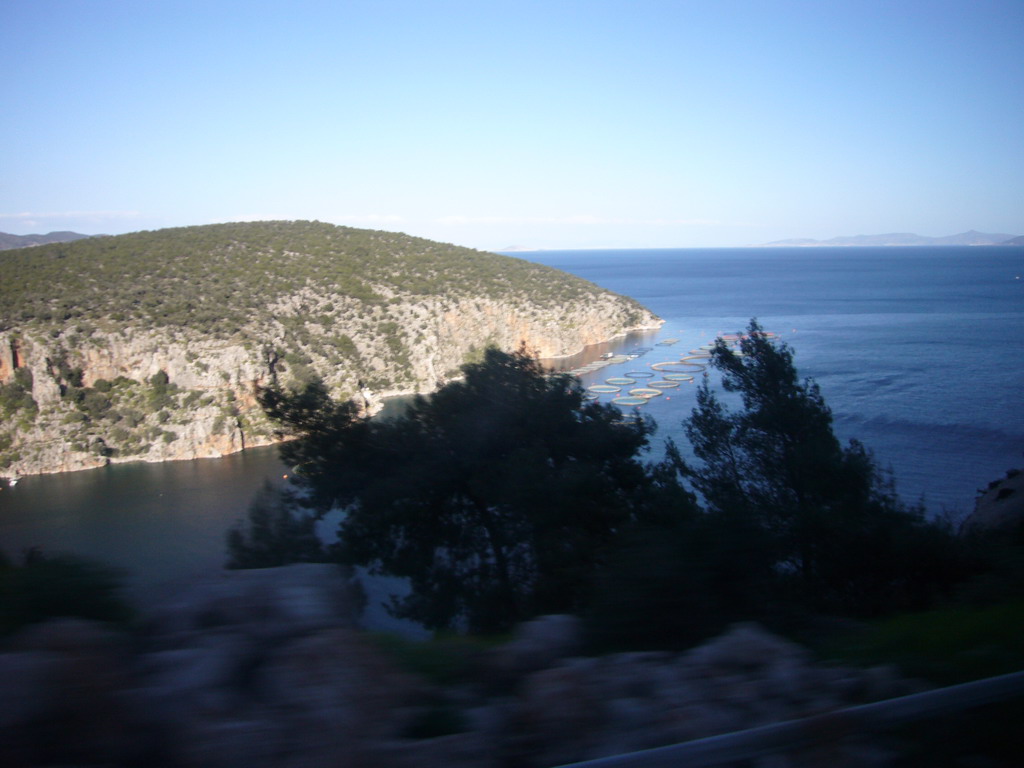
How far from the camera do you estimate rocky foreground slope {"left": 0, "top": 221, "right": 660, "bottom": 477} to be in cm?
1820

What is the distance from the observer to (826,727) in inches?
76.0

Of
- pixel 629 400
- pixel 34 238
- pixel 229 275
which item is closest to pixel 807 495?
pixel 629 400

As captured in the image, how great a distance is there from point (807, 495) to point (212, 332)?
21286mm

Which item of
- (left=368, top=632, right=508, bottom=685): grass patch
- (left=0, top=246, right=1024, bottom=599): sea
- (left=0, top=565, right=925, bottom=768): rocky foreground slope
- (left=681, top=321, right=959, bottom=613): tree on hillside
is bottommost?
(left=0, top=246, right=1024, bottom=599): sea

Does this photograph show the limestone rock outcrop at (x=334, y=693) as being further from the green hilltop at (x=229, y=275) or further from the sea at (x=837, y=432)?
the green hilltop at (x=229, y=275)

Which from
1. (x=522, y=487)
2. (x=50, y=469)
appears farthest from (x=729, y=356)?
(x=50, y=469)

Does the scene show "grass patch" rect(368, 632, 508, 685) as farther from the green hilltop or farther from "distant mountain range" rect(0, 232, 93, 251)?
"distant mountain range" rect(0, 232, 93, 251)

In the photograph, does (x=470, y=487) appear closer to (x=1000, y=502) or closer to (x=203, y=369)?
(x=1000, y=502)

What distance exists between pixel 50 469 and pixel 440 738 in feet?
60.0

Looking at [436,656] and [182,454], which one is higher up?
[436,656]

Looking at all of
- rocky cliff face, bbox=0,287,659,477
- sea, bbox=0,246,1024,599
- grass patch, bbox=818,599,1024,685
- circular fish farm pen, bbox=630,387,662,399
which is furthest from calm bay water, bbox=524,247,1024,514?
grass patch, bbox=818,599,1024,685

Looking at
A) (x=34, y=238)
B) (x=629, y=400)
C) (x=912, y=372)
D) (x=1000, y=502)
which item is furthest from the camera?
(x=34, y=238)

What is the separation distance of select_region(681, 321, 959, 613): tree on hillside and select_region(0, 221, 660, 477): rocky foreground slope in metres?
4.39

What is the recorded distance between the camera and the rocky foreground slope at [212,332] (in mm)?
18203
